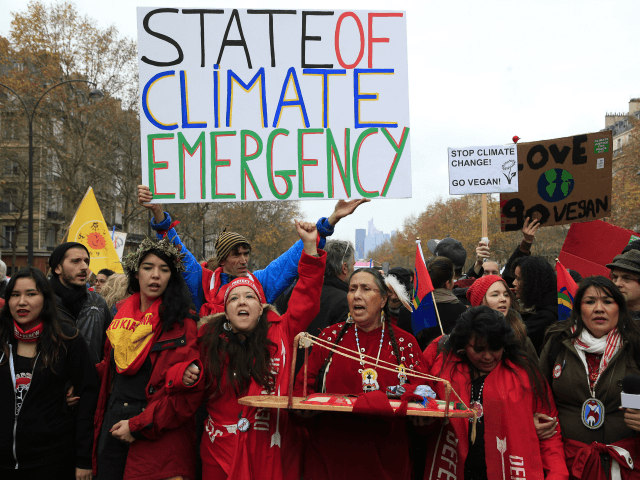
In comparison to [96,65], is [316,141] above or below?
below

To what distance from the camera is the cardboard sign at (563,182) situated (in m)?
5.59

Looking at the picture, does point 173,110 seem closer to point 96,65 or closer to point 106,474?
point 106,474

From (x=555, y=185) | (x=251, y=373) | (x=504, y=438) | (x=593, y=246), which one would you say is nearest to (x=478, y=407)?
(x=504, y=438)

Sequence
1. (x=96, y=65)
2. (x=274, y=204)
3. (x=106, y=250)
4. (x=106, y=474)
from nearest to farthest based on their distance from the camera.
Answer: (x=106, y=474)
(x=106, y=250)
(x=96, y=65)
(x=274, y=204)

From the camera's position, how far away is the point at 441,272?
4.40m

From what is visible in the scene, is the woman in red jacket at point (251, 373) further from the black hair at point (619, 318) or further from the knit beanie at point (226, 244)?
the black hair at point (619, 318)

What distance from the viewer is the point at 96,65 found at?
26.8m

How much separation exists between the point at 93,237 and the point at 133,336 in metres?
7.23

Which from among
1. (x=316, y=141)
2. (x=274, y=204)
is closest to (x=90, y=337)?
(x=316, y=141)

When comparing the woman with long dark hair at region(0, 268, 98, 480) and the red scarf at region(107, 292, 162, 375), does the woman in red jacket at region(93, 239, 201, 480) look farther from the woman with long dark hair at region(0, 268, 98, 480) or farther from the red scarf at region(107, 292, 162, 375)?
the woman with long dark hair at region(0, 268, 98, 480)

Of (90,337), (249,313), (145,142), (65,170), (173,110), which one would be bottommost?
(90,337)

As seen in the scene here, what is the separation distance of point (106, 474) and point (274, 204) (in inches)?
1602

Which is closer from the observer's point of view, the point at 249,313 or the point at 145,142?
the point at 249,313

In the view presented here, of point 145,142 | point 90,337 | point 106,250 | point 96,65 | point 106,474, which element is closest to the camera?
point 106,474
